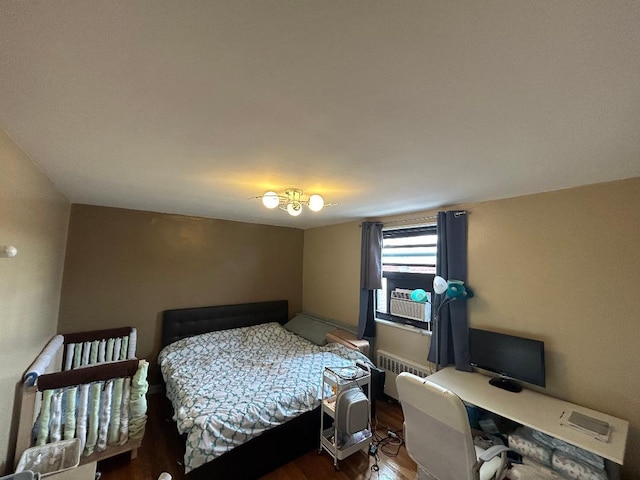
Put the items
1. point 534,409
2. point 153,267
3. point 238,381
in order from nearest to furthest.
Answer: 1. point 534,409
2. point 238,381
3. point 153,267

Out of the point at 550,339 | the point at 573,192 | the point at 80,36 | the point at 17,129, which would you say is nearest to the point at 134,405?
the point at 17,129

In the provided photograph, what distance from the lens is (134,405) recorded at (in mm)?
2072

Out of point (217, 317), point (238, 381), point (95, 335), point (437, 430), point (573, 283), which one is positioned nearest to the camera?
point (437, 430)

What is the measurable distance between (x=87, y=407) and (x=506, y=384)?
3347 mm

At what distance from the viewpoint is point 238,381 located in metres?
2.52

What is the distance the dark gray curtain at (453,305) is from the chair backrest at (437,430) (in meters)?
1.12

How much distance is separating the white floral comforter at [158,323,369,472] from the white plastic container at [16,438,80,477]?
0.64 m

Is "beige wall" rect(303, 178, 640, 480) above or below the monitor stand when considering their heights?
above

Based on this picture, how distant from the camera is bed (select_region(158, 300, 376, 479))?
1872 millimetres

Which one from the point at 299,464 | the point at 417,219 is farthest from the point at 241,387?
the point at 417,219

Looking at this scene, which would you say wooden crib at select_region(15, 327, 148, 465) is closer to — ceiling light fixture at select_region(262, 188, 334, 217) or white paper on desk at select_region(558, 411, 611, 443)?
ceiling light fixture at select_region(262, 188, 334, 217)

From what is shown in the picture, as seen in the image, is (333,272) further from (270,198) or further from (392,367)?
(270,198)

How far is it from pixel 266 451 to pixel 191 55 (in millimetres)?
2590

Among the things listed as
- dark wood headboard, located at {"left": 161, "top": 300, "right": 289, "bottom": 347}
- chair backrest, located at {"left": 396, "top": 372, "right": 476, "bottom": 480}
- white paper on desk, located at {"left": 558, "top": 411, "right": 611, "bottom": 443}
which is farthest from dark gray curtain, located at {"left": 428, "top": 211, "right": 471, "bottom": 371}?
dark wood headboard, located at {"left": 161, "top": 300, "right": 289, "bottom": 347}
